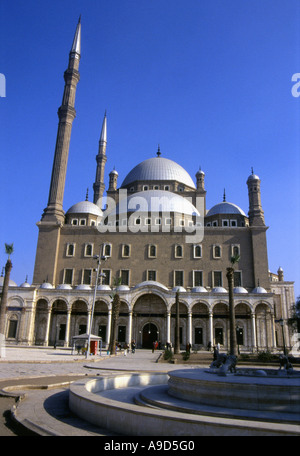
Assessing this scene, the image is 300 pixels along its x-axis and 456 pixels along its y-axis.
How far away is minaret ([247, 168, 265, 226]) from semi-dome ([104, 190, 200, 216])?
6.50 m

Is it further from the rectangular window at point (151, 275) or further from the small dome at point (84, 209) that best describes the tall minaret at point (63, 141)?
the rectangular window at point (151, 275)

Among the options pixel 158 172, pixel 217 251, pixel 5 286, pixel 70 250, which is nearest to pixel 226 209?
pixel 217 251

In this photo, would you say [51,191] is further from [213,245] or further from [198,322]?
[198,322]

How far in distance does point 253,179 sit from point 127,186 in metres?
17.2

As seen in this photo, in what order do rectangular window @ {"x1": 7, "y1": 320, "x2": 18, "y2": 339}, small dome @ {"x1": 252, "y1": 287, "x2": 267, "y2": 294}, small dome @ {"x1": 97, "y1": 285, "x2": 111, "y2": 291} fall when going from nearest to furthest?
small dome @ {"x1": 252, "y1": 287, "x2": 267, "y2": 294} < rectangular window @ {"x1": 7, "y1": 320, "x2": 18, "y2": 339} < small dome @ {"x1": 97, "y1": 285, "x2": 111, "y2": 291}

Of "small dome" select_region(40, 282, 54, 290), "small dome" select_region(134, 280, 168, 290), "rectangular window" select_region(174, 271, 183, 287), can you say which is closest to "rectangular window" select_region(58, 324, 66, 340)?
"small dome" select_region(40, 282, 54, 290)

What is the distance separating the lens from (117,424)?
5.05 meters

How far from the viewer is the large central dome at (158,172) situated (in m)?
46.7

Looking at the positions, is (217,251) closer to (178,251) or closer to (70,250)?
(178,251)

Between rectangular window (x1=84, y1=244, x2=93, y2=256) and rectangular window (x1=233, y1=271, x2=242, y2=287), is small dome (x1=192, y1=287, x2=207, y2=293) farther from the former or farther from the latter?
rectangular window (x1=84, y1=244, x2=93, y2=256)

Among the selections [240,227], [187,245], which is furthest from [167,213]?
[240,227]

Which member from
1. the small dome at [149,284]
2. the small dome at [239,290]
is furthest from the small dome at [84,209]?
the small dome at [239,290]

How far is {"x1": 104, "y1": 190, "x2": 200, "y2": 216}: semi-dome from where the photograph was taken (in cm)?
3934

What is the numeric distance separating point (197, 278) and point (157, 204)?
9.84 m
